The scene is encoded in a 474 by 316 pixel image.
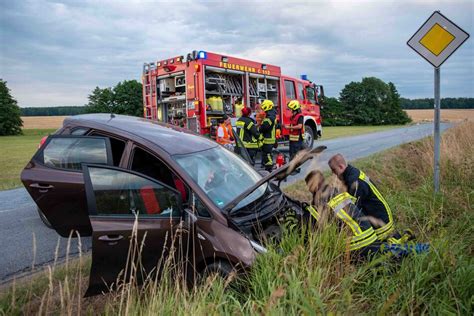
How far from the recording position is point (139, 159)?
357 cm

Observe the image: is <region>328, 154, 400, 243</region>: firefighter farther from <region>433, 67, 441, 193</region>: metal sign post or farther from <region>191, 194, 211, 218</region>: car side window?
<region>433, 67, 441, 193</region>: metal sign post

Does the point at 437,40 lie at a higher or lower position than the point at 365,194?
higher

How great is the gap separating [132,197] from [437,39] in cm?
463

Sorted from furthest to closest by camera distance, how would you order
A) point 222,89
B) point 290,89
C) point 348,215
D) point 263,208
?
1. point 290,89
2. point 222,89
3. point 263,208
4. point 348,215

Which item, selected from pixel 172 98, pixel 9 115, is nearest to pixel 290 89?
pixel 172 98

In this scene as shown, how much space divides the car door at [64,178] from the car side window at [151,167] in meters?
0.44

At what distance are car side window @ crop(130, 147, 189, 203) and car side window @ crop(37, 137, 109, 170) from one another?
0.53 meters

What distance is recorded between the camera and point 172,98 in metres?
10.4

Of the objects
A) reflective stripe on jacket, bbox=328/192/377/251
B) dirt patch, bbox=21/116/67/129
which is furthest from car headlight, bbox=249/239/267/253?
dirt patch, bbox=21/116/67/129

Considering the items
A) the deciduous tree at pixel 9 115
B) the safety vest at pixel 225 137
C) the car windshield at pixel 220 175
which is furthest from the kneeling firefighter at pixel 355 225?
the deciduous tree at pixel 9 115

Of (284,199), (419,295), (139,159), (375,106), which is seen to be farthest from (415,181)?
(375,106)

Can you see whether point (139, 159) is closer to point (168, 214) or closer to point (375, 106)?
point (168, 214)

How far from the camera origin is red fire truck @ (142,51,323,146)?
31.7ft

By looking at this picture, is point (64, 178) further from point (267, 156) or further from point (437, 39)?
point (267, 156)
